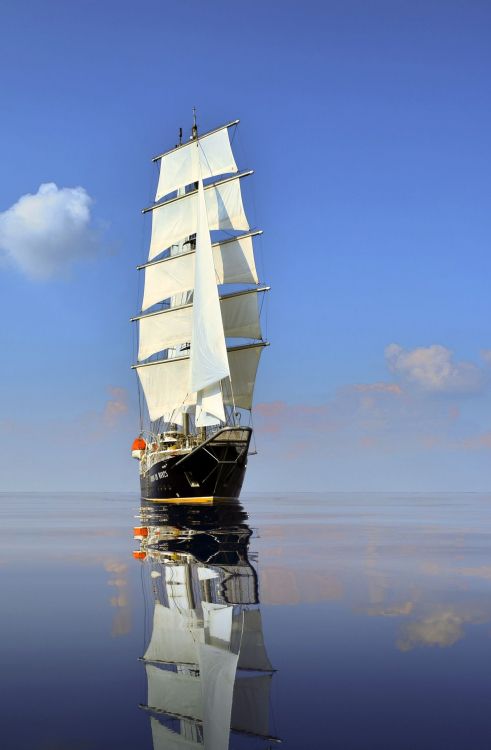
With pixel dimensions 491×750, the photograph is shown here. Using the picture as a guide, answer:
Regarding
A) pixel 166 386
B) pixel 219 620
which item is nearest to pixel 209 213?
pixel 166 386

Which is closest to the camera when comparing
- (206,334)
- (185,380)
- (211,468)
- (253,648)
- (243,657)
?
(243,657)

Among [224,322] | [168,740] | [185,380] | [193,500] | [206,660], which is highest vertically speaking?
[224,322]

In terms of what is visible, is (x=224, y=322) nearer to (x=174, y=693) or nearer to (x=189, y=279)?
(x=189, y=279)

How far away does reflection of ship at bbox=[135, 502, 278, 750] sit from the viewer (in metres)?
6.55

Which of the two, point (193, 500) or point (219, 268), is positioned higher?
point (219, 268)

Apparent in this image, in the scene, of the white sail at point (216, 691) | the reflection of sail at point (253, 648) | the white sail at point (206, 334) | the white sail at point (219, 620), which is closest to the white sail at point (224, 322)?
the white sail at point (206, 334)

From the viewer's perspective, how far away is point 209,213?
86.7 meters

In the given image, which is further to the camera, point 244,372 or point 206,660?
point 244,372

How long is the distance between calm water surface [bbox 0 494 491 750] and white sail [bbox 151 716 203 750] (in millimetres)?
17

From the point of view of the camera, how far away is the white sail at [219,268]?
82.6m

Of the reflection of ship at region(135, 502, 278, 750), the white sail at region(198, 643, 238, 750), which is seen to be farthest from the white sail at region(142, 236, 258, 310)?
the white sail at region(198, 643, 238, 750)

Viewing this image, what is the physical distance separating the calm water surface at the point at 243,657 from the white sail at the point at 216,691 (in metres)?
0.02

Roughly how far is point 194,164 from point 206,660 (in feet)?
285

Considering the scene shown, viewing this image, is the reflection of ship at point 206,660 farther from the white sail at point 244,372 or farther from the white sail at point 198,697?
the white sail at point 244,372
